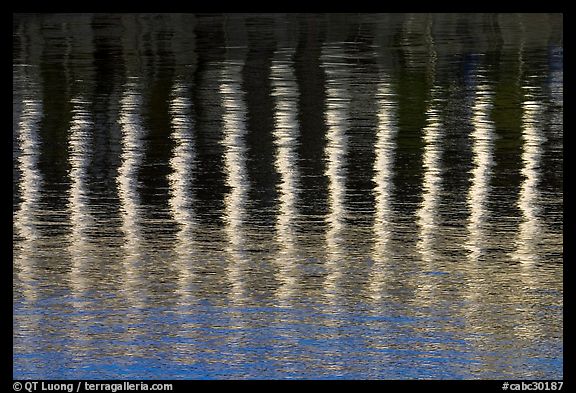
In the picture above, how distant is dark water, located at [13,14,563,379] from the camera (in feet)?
46.9

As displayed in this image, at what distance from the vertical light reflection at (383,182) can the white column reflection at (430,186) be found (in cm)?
37

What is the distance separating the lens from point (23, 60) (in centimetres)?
3030

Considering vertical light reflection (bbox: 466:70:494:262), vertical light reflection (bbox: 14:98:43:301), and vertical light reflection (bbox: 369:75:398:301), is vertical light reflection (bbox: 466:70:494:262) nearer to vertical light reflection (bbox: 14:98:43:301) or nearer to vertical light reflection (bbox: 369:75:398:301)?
vertical light reflection (bbox: 369:75:398:301)

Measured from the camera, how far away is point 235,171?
67.2 ft

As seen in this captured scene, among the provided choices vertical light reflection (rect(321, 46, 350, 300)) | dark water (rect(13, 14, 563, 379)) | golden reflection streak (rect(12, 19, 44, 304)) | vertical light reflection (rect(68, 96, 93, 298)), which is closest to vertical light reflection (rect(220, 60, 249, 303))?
dark water (rect(13, 14, 563, 379))

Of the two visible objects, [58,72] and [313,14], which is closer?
[58,72]

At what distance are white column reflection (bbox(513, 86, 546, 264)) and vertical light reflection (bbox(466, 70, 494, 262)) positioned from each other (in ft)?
1.35

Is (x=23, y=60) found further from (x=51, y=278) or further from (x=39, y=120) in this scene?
(x=51, y=278)

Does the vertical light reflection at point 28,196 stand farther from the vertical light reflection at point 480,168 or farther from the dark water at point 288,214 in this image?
the vertical light reflection at point 480,168

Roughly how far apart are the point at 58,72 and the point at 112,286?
13407mm

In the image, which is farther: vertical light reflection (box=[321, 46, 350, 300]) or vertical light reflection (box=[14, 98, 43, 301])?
vertical light reflection (box=[321, 46, 350, 300])

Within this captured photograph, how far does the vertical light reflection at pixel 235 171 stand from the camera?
16328 millimetres

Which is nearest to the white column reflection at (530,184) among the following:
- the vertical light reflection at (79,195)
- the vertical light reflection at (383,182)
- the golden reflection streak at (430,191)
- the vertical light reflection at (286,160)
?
the golden reflection streak at (430,191)
